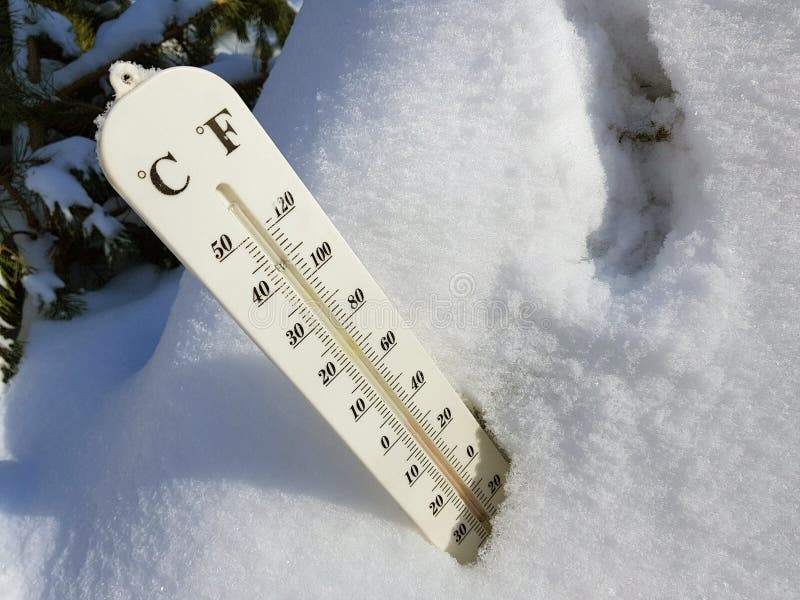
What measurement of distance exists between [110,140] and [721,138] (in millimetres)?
793

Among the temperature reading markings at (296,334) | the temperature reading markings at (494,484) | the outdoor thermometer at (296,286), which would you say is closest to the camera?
the outdoor thermometer at (296,286)

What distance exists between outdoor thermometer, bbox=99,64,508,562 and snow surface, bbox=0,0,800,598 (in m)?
0.07

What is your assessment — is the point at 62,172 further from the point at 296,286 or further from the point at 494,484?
the point at 494,484

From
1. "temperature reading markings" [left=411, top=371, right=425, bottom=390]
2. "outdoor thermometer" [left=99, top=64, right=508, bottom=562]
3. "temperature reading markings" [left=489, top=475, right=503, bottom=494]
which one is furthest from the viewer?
"temperature reading markings" [left=489, top=475, right=503, bottom=494]

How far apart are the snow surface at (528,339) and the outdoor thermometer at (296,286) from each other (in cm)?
7

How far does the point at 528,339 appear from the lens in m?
0.91

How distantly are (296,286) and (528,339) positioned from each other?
0.36 meters

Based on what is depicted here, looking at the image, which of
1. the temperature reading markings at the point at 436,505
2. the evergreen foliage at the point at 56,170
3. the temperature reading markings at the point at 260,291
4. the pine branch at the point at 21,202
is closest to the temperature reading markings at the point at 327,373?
the temperature reading markings at the point at 260,291

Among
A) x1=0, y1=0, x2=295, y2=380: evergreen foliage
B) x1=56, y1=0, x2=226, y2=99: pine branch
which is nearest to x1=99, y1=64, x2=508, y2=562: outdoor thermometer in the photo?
x1=0, y1=0, x2=295, y2=380: evergreen foliage

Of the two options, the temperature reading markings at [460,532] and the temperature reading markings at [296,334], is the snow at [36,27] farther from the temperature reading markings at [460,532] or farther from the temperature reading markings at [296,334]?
the temperature reading markings at [460,532]

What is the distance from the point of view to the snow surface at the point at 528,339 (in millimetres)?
804

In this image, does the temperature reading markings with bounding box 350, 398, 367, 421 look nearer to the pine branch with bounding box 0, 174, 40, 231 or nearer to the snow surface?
the snow surface

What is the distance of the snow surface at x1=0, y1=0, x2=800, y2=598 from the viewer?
80cm

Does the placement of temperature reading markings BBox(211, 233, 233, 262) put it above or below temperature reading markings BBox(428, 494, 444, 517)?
above
